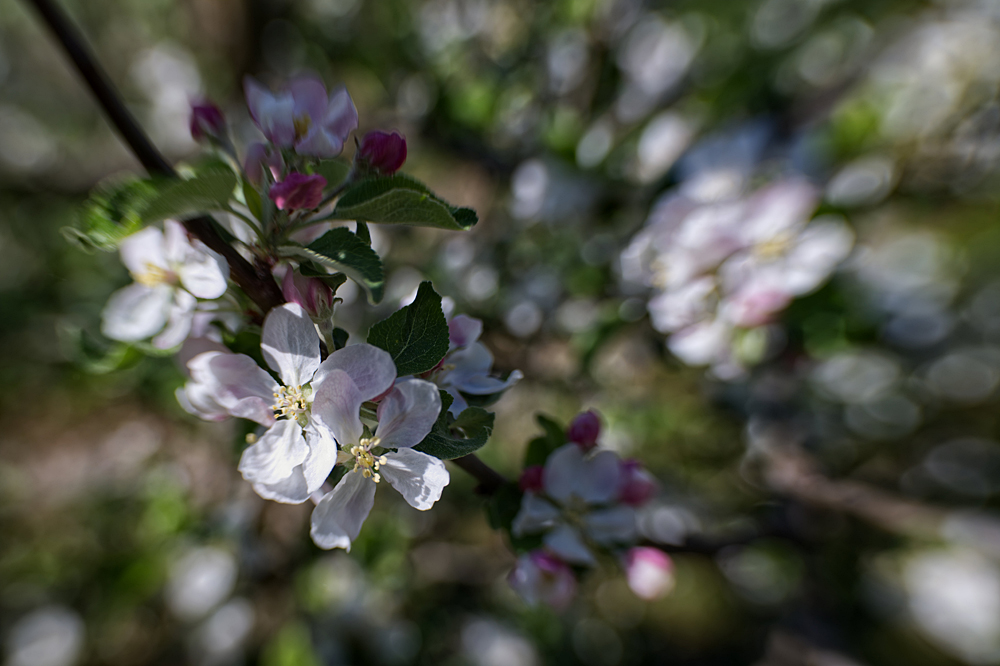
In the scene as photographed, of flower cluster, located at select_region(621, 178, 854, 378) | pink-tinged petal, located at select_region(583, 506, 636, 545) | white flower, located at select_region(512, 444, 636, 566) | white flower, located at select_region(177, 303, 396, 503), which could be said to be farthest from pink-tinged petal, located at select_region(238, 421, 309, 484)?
flower cluster, located at select_region(621, 178, 854, 378)

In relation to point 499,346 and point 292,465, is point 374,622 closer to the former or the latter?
point 499,346

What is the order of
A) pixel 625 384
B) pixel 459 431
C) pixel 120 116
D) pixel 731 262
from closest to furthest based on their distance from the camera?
pixel 120 116, pixel 459 431, pixel 731 262, pixel 625 384

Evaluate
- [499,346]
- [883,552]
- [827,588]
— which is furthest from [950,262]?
[499,346]

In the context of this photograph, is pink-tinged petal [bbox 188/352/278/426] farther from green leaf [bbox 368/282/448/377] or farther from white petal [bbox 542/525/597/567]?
white petal [bbox 542/525/597/567]

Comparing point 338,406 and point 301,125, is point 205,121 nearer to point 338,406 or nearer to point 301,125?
point 301,125

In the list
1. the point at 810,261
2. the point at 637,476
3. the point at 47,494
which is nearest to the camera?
the point at 637,476

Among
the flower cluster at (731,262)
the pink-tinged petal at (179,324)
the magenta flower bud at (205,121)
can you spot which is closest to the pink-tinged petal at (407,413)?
the pink-tinged petal at (179,324)

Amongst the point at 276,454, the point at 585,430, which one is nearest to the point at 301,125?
the point at 276,454
